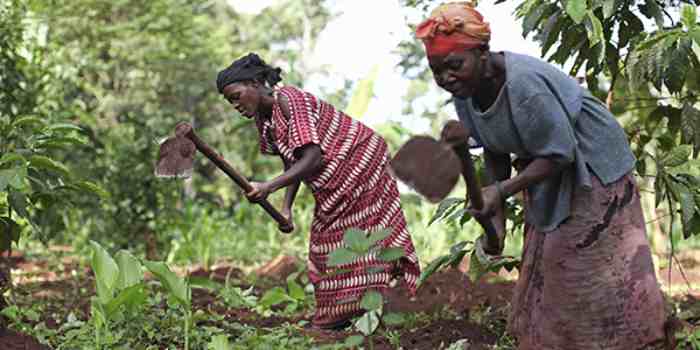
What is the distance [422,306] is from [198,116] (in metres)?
15.8

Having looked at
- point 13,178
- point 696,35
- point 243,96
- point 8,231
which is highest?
point 696,35

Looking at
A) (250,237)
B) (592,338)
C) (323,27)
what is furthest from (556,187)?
(323,27)

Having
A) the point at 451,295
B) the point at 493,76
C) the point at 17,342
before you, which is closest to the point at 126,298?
the point at 17,342

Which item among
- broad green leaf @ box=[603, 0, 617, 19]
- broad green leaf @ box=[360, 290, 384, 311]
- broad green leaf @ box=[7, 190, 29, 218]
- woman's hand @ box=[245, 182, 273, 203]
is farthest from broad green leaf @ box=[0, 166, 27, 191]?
broad green leaf @ box=[603, 0, 617, 19]

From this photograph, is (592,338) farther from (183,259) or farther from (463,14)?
(183,259)

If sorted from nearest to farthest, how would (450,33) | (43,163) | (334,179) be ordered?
(450,33) < (43,163) < (334,179)

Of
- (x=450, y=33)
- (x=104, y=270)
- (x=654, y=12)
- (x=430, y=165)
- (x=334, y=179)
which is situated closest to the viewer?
(x=430, y=165)

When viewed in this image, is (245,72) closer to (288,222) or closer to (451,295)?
(288,222)

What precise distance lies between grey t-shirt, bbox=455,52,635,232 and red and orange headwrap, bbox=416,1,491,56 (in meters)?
0.13

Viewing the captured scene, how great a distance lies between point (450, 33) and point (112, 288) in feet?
4.87

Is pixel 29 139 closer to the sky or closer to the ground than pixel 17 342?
closer to the sky

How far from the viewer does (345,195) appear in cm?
361

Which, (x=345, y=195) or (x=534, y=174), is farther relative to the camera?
(x=345, y=195)

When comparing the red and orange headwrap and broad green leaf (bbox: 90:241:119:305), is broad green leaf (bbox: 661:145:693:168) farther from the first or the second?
broad green leaf (bbox: 90:241:119:305)
